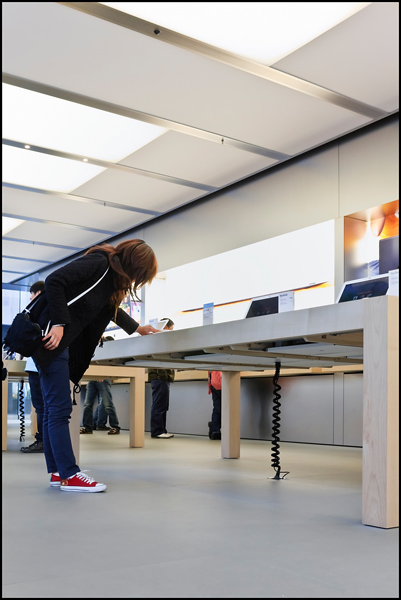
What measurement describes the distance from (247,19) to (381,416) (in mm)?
2679

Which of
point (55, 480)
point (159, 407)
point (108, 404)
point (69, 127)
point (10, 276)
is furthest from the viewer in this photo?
point (10, 276)

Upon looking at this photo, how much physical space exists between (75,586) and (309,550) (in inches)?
21.9

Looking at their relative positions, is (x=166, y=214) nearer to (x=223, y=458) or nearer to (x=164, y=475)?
(x=223, y=458)

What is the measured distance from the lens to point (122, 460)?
11.5 ft

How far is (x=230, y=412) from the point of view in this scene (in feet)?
12.0

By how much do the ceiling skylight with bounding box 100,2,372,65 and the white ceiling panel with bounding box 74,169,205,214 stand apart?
265cm

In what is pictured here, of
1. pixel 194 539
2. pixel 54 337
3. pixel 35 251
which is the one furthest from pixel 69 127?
pixel 35 251

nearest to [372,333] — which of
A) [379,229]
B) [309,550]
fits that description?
[309,550]

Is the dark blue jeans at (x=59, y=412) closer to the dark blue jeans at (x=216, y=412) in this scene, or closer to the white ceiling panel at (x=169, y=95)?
the white ceiling panel at (x=169, y=95)

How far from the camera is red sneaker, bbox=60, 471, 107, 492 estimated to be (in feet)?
7.47

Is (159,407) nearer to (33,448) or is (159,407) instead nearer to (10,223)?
(33,448)

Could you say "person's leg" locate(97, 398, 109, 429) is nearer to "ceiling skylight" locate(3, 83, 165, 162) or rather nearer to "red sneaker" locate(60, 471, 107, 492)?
"ceiling skylight" locate(3, 83, 165, 162)

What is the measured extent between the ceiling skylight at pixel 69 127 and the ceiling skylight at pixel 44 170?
0.36 metres

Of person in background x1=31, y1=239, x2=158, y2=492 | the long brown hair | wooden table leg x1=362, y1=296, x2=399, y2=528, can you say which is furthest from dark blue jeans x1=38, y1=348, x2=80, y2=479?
wooden table leg x1=362, y1=296, x2=399, y2=528
